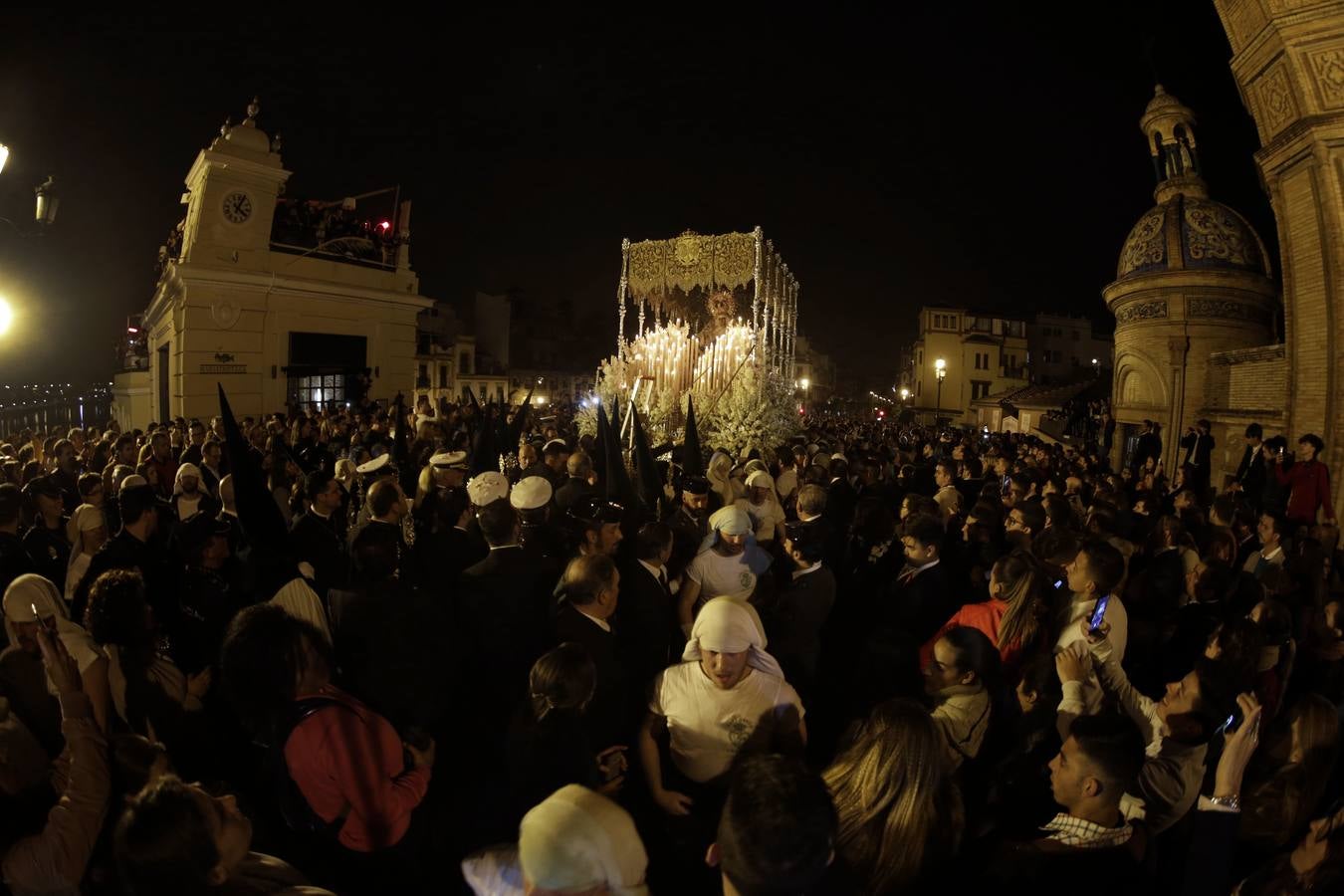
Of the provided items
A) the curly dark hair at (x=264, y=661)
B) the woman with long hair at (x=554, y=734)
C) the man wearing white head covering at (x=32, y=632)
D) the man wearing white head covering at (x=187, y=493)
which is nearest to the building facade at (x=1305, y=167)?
the woman with long hair at (x=554, y=734)

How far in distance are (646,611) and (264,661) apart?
2159 millimetres

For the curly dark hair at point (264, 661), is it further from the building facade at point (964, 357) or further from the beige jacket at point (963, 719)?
the building facade at point (964, 357)

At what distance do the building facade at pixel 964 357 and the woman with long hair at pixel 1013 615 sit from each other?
4780cm

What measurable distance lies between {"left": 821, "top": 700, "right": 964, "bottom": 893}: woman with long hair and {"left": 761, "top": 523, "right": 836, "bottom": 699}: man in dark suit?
5.97 feet

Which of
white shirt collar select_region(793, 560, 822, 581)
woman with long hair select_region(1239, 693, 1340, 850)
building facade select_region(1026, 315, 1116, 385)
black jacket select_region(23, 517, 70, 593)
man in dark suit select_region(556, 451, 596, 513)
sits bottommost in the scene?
woman with long hair select_region(1239, 693, 1340, 850)

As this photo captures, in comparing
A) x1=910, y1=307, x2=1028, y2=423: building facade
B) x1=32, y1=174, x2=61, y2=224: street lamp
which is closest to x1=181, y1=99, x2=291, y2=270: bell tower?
x1=32, y1=174, x2=61, y2=224: street lamp

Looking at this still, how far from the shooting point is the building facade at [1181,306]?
15.3 meters

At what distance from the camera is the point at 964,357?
5116 centimetres

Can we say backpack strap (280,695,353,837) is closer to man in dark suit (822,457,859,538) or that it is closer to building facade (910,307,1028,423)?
man in dark suit (822,457,859,538)

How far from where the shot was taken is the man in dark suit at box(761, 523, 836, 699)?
4.06 meters

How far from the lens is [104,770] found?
230cm

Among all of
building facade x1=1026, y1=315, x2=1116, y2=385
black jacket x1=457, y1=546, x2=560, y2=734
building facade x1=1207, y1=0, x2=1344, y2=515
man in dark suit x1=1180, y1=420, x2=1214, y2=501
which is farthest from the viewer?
building facade x1=1026, y1=315, x2=1116, y2=385

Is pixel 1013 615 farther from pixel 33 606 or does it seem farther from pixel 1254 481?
pixel 1254 481

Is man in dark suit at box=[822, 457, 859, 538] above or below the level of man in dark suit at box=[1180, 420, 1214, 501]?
below
